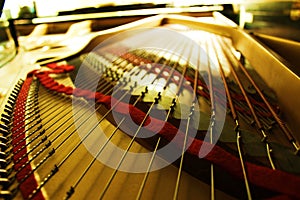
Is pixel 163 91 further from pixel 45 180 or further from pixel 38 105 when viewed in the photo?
pixel 45 180

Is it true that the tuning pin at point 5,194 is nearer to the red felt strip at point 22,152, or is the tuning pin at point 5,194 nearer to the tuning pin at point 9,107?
the red felt strip at point 22,152

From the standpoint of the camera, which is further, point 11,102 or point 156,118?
point 11,102

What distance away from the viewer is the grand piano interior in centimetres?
80

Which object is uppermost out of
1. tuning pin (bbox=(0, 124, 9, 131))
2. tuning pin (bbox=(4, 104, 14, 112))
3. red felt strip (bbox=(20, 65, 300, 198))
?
tuning pin (bbox=(4, 104, 14, 112))

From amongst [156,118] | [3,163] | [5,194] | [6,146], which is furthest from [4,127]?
[156,118]

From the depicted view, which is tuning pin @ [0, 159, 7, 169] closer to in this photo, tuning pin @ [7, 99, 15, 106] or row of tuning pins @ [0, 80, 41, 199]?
row of tuning pins @ [0, 80, 41, 199]

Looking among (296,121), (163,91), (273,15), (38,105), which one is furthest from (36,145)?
(273,15)

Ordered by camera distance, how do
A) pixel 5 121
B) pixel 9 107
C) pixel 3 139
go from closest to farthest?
pixel 3 139
pixel 5 121
pixel 9 107

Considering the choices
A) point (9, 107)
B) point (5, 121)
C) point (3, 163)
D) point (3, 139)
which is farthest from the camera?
point (9, 107)

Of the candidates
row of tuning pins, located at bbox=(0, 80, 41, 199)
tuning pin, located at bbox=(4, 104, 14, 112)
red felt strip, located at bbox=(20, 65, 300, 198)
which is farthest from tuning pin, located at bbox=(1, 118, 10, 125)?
red felt strip, located at bbox=(20, 65, 300, 198)

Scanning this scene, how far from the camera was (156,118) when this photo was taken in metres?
1.07

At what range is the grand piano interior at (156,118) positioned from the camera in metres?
0.80

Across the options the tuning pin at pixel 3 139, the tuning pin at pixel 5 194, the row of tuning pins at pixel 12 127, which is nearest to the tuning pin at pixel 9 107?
the row of tuning pins at pixel 12 127

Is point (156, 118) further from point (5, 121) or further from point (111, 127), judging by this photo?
point (5, 121)
